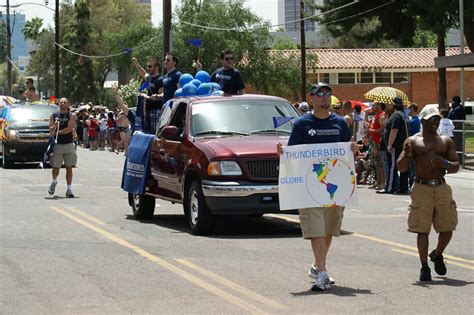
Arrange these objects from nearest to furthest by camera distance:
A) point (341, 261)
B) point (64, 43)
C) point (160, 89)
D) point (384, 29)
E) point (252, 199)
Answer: point (341, 261) → point (252, 199) → point (160, 89) → point (384, 29) → point (64, 43)

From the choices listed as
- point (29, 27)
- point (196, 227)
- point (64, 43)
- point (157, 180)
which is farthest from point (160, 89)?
point (29, 27)

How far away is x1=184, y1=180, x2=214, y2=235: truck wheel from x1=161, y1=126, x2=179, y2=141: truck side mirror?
0.85 m

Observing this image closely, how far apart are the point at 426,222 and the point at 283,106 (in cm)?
545

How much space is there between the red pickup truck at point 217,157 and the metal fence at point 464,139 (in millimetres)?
13434

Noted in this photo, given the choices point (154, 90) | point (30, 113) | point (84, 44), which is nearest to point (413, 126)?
point (154, 90)

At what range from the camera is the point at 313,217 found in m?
10.1

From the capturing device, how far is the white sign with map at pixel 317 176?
33.5ft

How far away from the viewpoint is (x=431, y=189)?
10.3m

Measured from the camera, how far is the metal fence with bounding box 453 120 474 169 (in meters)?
27.9

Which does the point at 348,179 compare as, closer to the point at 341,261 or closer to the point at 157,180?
the point at 341,261

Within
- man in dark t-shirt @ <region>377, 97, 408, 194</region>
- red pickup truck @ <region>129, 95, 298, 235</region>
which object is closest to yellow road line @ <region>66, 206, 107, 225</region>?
red pickup truck @ <region>129, 95, 298, 235</region>

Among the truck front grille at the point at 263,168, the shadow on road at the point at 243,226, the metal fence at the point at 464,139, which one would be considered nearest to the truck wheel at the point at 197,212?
the shadow on road at the point at 243,226

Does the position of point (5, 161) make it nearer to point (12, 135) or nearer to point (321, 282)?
point (12, 135)

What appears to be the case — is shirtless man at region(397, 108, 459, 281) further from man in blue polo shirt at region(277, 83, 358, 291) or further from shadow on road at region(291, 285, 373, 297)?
shadow on road at region(291, 285, 373, 297)
